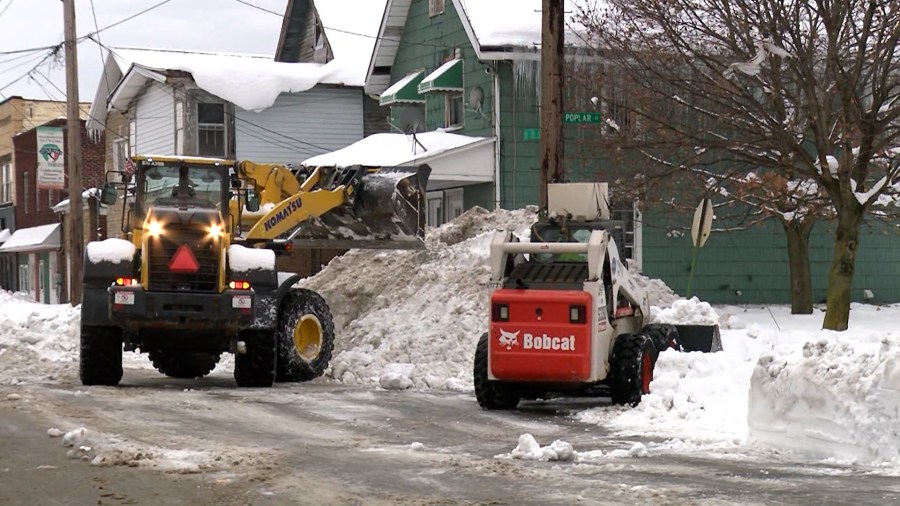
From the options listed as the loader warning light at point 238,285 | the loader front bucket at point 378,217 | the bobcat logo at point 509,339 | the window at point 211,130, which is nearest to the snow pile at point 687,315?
the bobcat logo at point 509,339

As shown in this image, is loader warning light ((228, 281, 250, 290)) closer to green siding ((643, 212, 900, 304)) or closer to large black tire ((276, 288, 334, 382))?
large black tire ((276, 288, 334, 382))

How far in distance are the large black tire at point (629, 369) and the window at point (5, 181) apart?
49828mm

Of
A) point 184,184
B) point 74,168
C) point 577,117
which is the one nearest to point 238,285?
point 184,184

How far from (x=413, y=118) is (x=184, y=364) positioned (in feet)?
52.8

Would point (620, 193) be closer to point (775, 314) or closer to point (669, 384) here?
point (775, 314)

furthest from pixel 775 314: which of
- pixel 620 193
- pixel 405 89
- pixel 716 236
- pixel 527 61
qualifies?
pixel 405 89

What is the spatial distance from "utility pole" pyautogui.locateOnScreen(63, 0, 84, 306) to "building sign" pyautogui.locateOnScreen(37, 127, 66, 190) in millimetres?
11400

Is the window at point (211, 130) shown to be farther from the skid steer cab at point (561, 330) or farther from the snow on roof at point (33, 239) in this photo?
the skid steer cab at point (561, 330)

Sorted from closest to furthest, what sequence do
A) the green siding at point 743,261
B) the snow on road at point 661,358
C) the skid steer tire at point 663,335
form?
the snow on road at point 661,358
the skid steer tire at point 663,335
the green siding at point 743,261

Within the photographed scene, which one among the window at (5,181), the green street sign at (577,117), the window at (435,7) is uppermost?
the window at (435,7)

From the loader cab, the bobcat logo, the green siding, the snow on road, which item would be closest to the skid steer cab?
the bobcat logo

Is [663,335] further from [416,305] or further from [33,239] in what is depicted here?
[33,239]

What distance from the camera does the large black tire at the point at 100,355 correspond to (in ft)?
56.0

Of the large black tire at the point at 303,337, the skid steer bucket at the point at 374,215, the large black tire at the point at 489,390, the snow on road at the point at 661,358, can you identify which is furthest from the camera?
the skid steer bucket at the point at 374,215
